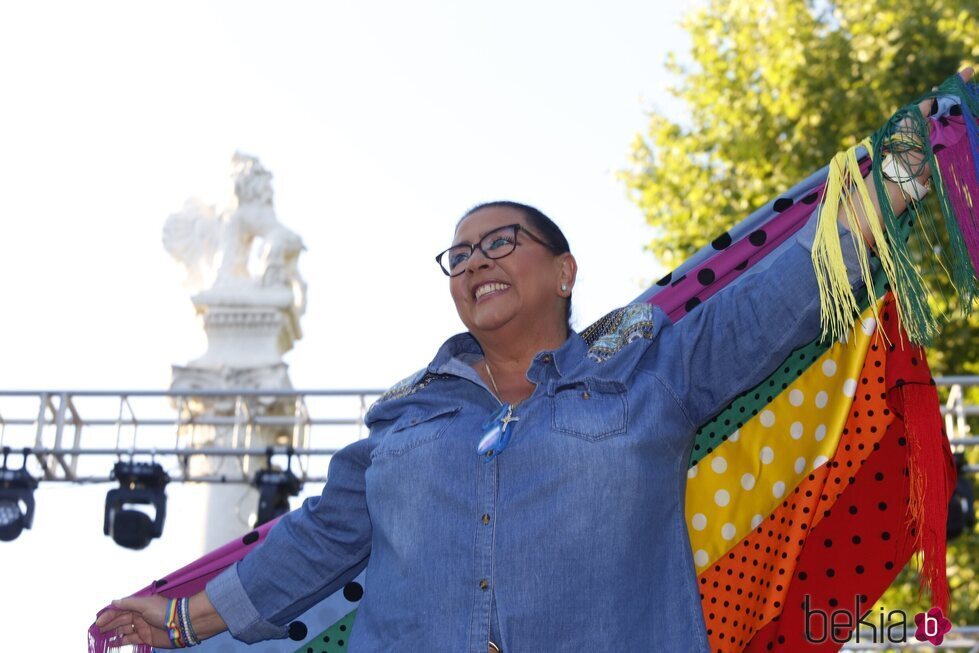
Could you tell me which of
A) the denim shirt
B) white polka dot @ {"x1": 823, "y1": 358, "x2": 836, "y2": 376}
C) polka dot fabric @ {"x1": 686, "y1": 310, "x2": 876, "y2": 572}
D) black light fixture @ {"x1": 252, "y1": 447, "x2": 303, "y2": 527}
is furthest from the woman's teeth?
black light fixture @ {"x1": 252, "y1": 447, "x2": 303, "y2": 527}

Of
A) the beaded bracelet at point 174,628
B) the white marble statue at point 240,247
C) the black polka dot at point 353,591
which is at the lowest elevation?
the beaded bracelet at point 174,628

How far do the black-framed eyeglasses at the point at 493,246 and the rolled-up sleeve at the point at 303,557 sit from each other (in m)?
0.38

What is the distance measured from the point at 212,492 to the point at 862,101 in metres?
6.32

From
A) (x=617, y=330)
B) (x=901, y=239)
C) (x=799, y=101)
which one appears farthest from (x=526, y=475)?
(x=799, y=101)

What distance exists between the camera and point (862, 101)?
11070 mm

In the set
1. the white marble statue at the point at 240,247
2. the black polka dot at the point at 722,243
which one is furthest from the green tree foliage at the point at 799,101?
the black polka dot at the point at 722,243

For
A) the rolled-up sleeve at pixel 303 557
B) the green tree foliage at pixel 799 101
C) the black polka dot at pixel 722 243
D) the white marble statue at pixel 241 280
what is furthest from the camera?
the green tree foliage at pixel 799 101

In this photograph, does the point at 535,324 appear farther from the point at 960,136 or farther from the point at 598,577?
the point at 960,136

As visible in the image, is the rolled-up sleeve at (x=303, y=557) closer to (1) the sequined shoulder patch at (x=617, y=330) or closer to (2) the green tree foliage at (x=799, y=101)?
(1) the sequined shoulder patch at (x=617, y=330)

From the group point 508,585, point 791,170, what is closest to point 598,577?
point 508,585

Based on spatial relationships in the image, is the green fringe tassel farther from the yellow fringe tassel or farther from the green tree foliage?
the green tree foliage

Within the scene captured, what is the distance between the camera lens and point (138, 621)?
8.43ft

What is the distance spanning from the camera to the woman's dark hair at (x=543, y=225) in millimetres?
2471

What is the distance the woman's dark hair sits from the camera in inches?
97.3
